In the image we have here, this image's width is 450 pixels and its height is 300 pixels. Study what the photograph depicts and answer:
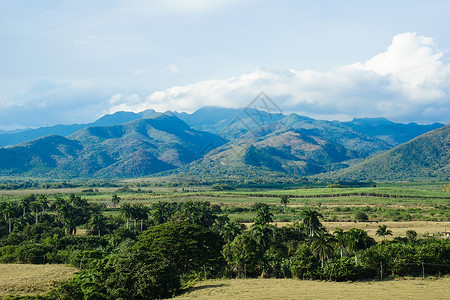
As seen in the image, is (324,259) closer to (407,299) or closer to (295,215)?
(407,299)

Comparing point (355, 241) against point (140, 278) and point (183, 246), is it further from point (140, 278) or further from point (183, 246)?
point (140, 278)

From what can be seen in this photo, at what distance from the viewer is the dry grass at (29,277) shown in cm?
4747

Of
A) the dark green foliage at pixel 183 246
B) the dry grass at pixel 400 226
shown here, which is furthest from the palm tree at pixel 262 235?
the dry grass at pixel 400 226

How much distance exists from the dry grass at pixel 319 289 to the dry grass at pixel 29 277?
69.1 feet

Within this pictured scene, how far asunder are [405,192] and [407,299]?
563ft

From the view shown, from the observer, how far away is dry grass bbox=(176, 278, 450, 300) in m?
38.7

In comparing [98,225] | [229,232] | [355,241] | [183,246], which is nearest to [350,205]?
[229,232]

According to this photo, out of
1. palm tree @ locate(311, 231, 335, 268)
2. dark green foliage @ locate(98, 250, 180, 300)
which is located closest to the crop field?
palm tree @ locate(311, 231, 335, 268)

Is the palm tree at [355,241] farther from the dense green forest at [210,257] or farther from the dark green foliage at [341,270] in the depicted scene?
the dark green foliage at [341,270]

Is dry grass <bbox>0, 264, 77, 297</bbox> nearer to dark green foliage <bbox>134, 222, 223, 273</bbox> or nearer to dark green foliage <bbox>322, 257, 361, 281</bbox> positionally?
dark green foliage <bbox>134, 222, 223, 273</bbox>

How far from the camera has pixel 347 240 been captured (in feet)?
183

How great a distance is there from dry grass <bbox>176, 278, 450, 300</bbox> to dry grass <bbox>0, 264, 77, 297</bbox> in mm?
21071

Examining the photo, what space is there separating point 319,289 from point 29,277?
3995 centimetres

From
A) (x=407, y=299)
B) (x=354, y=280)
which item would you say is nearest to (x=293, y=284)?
Result: (x=354, y=280)
